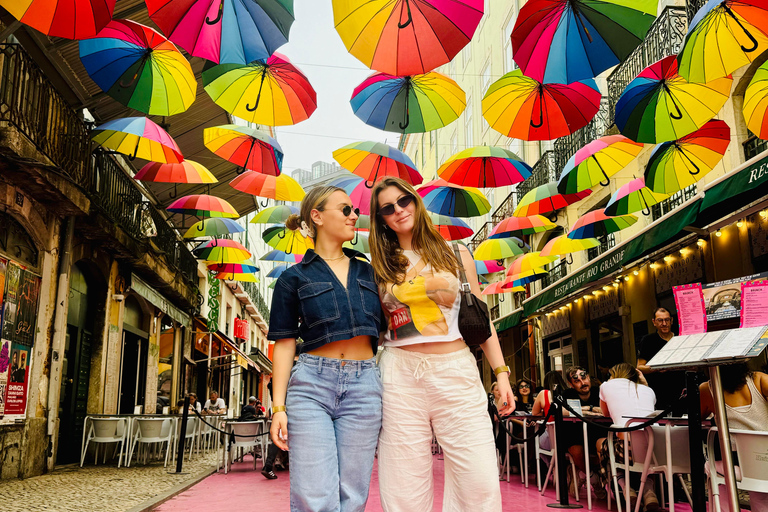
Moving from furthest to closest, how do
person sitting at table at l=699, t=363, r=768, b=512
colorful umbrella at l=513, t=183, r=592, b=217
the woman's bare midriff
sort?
colorful umbrella at l=513, t=183, r=592, b=217, person sitting at table at l=699, t=363, r=768, b=512, the woman's bare midriff

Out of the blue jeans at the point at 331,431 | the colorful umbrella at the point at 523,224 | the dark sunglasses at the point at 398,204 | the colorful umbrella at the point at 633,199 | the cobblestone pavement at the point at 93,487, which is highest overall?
the colorful umbrella at the point at 523,224

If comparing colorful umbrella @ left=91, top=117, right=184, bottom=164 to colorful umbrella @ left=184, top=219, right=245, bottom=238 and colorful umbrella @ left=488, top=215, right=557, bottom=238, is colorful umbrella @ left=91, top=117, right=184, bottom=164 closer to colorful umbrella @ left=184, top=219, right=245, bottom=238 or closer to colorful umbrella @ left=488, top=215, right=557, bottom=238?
colorful umbrella @ left=184, top=219, right=245, bottom=238

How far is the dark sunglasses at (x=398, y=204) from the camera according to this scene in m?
3.00

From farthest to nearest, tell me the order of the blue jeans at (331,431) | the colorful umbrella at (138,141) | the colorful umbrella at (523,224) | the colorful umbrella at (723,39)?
the colorful umbrella at (523,224) < the colorful umbrella at (138,141) < the colorful umbrella at (723,39) < the blue jeans at (331,431)

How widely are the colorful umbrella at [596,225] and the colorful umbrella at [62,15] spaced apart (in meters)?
8.82

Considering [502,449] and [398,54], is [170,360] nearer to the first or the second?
[502,449]

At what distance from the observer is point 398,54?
19.1 feet

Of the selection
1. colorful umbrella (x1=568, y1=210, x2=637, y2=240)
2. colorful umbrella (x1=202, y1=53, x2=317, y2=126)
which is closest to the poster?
colorful umbrella (x1=202, y1=53, x2=317, y2=126)

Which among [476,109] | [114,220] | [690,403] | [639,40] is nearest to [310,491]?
[690,403]

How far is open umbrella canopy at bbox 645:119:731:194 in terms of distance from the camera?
8102 millimetres

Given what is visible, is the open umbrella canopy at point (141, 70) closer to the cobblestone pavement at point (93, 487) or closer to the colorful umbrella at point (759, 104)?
the cobblestone pavement at point (93, 487)

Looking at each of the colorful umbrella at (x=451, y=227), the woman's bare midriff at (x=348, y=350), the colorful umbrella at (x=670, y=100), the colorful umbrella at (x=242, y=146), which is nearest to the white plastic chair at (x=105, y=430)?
the colorful umbrella at (x=242, y=146)

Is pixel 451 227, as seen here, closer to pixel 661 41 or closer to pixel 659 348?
pixel 661 41

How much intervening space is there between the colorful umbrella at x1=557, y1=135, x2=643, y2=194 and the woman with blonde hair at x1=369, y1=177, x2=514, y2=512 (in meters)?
7.13
